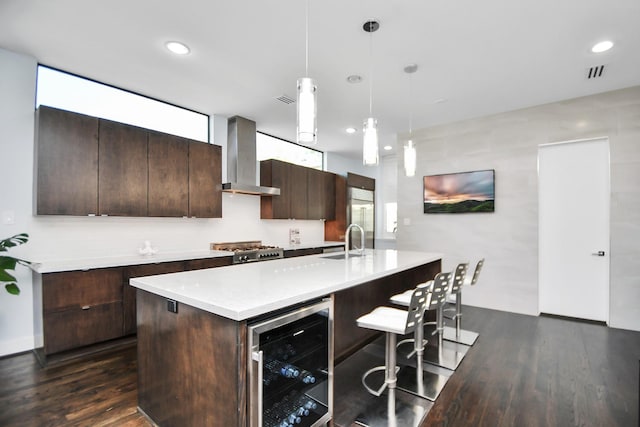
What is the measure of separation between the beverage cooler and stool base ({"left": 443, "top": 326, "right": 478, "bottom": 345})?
1998 mm

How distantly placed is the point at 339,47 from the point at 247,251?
2787 mm

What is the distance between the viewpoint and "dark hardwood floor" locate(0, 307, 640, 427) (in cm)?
194

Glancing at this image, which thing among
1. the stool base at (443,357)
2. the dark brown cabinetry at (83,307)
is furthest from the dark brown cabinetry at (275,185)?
the stool base at (443,357)

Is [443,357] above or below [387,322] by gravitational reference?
below

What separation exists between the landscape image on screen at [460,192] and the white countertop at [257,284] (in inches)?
107

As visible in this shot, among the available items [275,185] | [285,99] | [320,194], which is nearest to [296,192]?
[275,185]

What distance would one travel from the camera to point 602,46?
277cm

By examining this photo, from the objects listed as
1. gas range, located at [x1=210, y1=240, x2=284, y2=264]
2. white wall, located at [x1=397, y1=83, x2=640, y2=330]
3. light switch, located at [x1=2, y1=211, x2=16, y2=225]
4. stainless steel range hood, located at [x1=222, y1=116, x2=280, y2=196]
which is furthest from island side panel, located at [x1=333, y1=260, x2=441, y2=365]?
light switch, located at [x1=2, y1=211, x2=16, y2=225]

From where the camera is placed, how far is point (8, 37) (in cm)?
260

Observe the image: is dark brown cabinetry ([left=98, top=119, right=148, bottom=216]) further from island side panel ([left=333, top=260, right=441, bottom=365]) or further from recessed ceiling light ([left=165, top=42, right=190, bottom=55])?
island side panel ([left=333, top=260, right=441, bottom=365])

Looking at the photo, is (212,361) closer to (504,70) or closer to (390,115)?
(504,70)

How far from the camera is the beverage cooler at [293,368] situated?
1356 millimetres

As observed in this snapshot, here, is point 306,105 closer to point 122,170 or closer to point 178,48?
point 178,48

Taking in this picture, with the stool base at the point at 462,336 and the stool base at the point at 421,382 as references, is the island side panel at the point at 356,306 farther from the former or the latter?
the stool base at the point at 462,336
